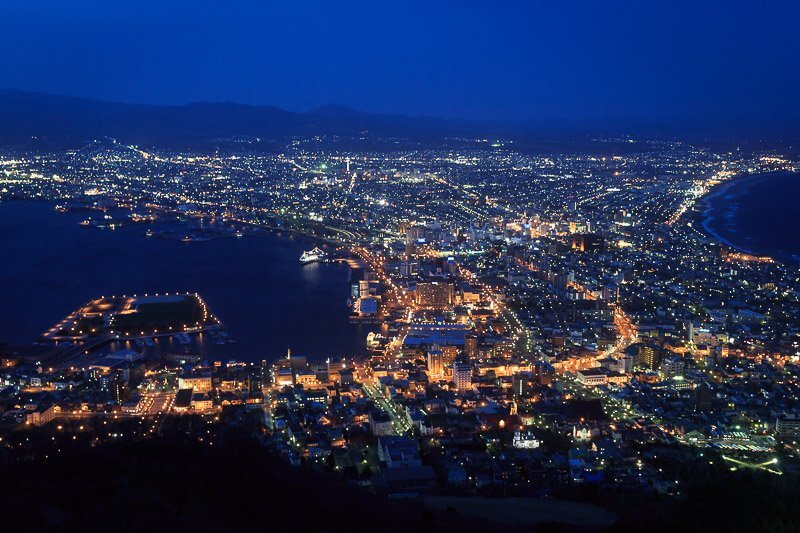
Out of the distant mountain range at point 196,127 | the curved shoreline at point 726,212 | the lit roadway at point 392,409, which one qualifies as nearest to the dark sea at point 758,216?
the curved shoreline at point 726,212

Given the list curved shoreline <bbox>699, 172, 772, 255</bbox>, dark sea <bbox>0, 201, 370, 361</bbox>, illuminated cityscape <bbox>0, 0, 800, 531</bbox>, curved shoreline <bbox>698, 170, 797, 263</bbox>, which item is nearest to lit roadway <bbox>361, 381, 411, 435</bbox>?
illuminated cityscape <bbox>0, 0, 800, 531</bbox>

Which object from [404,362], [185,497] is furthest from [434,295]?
[185,497]

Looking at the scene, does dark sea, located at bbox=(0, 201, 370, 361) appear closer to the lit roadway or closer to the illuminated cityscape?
the illuminated cityscape

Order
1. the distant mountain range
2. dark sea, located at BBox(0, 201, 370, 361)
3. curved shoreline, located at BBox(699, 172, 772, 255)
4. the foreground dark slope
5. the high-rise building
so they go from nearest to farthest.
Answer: the foreground dark slope → the high-rise building → dark sea, located at BBox(0, 201, 370, 361) → curved shoreline, located at BBox(699, 172, 772, 255) → the distant mountain range

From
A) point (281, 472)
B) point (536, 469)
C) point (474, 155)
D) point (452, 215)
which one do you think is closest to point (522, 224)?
point (452, 215)

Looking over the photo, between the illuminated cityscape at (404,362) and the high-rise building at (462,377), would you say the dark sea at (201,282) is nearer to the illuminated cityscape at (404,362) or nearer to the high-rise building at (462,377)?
the illuminated cityscape at (404,362)

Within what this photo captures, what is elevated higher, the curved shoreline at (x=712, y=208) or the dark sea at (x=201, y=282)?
the curved shoreline at (x=712, y=208)

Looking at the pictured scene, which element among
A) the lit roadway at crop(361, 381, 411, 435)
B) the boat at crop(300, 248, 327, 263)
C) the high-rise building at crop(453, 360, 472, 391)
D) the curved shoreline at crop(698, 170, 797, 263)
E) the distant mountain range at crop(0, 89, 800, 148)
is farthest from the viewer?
the distant mountain range at crop(0, 89, 800, 148)
